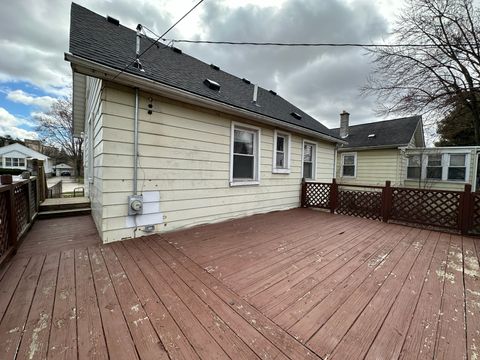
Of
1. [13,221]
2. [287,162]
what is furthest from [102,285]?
[287,162]

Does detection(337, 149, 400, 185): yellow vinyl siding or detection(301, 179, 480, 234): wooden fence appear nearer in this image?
detection(301, 179, 480, 234): wooden fence

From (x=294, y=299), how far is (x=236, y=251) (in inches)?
50.6

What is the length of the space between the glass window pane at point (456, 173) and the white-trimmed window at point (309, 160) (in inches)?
279

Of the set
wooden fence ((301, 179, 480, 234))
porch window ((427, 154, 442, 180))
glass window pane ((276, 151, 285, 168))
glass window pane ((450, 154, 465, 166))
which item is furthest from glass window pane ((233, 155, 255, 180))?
glass window pane ((450, 154, 465, 166))

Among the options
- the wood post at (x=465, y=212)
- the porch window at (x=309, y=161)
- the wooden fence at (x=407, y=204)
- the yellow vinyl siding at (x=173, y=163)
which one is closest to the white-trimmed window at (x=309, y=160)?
the porch window at (x=309, y=161)

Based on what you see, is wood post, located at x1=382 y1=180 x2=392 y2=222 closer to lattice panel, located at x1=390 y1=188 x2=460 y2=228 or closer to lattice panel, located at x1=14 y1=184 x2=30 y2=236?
lattice panel, located at x1=390 y1=188 x2=460 y2=228

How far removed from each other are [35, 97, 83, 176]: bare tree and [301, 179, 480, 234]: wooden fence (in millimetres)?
24588

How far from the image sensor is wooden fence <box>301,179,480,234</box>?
4285mm

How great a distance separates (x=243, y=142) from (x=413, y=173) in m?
10.0

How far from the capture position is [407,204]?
201 inches

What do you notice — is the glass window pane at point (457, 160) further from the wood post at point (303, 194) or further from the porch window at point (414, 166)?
the wood post at point (303, 194)

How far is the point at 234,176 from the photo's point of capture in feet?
16.6

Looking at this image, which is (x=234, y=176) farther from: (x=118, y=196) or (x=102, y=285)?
(x=102, y=285)

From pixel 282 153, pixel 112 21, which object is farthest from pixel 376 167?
pixel 112 21
